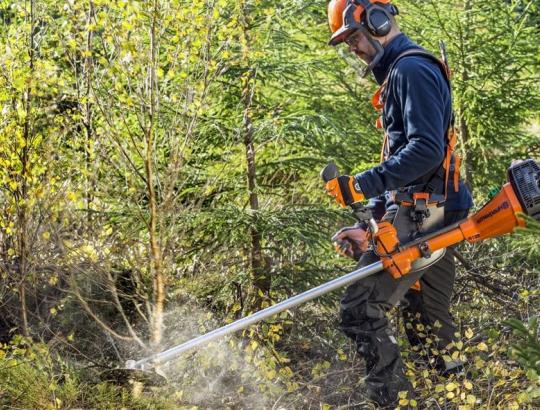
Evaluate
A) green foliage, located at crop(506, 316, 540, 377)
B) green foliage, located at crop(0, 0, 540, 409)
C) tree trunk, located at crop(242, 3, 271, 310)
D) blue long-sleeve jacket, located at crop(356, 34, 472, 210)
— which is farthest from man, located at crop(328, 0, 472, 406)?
tree trunk, located at crop(242, 3, 271, 310)

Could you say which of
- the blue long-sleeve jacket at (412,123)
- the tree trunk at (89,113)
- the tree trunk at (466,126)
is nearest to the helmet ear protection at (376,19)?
the blue long-sleeve jacket at (412,123)

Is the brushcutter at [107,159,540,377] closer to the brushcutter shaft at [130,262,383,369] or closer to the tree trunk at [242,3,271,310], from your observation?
the brushcutter shaft at [130,262,383,369]

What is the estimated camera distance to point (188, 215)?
577 centimetres

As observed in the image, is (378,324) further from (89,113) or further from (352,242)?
(89,113)

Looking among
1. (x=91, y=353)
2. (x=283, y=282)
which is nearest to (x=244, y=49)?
(x=283, y=282)

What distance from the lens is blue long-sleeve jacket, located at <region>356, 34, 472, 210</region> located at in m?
3.98

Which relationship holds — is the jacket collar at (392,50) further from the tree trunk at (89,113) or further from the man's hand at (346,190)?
the tree trunk at (89,113)

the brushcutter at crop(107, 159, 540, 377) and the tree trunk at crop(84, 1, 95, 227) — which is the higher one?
the tree trunk at crop(84, 1, 95, 227)

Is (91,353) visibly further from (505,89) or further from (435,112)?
(505,89)

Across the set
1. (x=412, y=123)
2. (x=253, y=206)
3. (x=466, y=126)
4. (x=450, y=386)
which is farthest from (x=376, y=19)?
(x=466, y=126)

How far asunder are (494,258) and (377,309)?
99.0 inches

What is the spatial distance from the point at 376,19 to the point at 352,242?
120 cm

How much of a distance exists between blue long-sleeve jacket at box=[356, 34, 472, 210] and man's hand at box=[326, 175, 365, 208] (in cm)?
3

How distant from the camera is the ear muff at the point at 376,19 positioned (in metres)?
4.21
